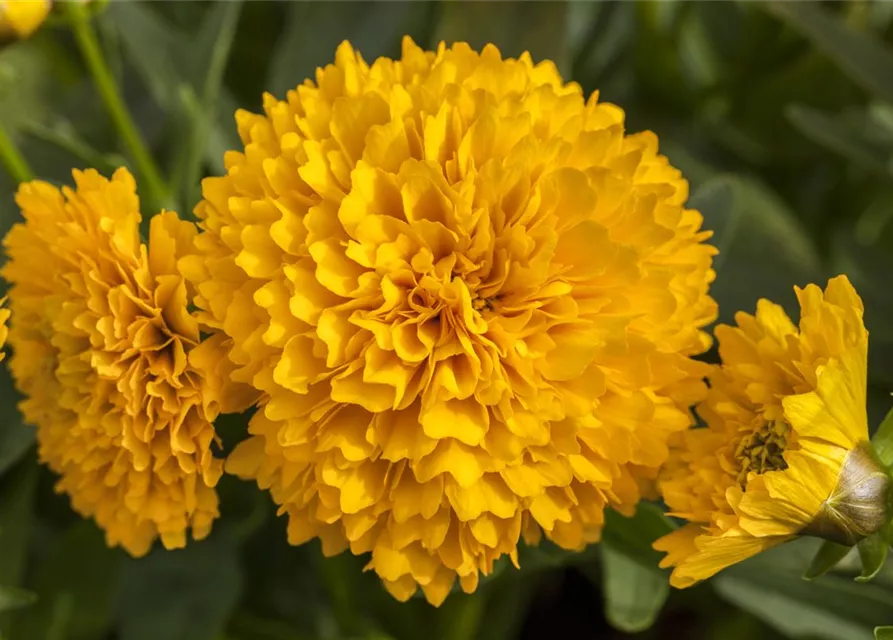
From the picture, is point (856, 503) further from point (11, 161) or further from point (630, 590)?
point (11, 161)

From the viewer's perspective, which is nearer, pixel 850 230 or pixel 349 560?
pixel 349 560

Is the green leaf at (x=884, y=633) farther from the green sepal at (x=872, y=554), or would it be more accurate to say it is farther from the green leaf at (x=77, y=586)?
the green leaf at (x=77, y=586)

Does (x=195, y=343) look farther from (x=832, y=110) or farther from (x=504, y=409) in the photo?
(x=832, y=110)

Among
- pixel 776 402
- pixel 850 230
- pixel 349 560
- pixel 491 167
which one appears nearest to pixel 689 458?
pixel 776 402

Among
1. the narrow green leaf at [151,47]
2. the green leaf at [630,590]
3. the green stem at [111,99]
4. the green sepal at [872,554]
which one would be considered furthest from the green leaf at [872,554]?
the narrow green leaf at [151,47]

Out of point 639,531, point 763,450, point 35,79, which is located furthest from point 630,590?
point 35,79

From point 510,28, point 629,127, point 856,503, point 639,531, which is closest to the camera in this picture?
point 856,503

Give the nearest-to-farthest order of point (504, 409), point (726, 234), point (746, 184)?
1. point (504, 409)
2. point (726, 234)
3. point (746, 184)
